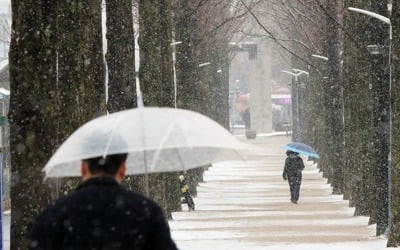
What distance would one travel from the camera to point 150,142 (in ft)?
22.6

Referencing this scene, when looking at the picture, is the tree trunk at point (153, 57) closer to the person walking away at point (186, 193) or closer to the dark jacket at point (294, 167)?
the person walking away at point (186, 193)

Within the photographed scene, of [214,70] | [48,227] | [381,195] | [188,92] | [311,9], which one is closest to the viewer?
[48,227]

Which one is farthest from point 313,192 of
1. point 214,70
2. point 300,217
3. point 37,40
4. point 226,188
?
point 37,40

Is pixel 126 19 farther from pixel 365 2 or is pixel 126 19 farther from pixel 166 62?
pixel 166 62

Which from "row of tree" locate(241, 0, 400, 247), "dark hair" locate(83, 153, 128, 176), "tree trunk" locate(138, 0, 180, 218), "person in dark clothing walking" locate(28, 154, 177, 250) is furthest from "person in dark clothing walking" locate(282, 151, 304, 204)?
"person in dark clothing walking" locate(28, 154, 177, 250)

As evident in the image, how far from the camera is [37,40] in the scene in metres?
11.1

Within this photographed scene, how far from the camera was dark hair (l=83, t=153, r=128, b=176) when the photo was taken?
20.0 feet

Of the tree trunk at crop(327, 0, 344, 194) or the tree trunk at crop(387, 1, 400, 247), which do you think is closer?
the tree trunk at crop(387, 1, 400, 247)

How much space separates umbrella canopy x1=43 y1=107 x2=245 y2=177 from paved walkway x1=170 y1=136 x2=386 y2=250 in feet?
46.9

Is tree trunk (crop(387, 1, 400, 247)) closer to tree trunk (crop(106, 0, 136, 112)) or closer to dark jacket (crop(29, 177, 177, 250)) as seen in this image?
tree trunk (crop(106, 0, 136, 112))

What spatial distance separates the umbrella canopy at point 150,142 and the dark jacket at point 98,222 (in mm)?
381

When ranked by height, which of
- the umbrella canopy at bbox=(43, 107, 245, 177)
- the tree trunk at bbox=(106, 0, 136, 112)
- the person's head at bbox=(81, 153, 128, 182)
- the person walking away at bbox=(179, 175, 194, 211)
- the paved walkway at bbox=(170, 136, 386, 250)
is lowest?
the paved walkway at bbox=(170, 136, 386, 250)

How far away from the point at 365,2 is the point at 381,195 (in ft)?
13.5

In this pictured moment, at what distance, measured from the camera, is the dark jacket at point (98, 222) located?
5.84m
